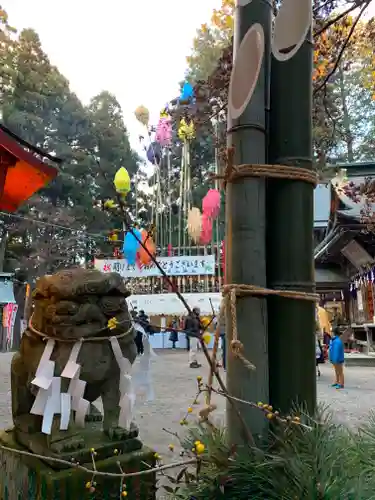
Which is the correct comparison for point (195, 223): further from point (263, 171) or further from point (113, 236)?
point (113, 236)

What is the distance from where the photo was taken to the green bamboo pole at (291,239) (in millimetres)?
1396

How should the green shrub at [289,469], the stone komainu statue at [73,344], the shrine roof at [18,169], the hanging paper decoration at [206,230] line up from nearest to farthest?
the green shrub at [289,469]
the stone komainu statue at [73,344]
the shrine roof at [18,169]
the hanging paper decoration at [206,230]

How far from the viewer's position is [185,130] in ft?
15.0

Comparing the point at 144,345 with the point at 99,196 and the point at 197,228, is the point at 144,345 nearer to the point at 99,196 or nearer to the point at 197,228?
the point at 197,228

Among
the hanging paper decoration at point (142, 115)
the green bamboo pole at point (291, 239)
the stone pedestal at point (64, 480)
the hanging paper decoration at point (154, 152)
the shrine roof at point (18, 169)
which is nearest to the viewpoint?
the green bamboo pole at point (291, 239)

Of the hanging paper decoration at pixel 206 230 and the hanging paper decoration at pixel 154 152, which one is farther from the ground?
the hanging paper decoration at pixel 154 152

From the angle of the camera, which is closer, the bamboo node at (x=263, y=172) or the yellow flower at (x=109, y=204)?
the yellow flower at (x=109, y=204)

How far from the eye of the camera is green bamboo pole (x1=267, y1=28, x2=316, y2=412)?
1.40m

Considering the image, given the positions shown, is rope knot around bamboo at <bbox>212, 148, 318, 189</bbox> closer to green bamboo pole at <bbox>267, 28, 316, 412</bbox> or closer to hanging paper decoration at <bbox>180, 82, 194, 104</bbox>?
green bamboo pole at <bbox>267, 28, 316, 412</bbox>

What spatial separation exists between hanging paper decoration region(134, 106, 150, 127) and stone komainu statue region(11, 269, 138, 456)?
36.8 feet

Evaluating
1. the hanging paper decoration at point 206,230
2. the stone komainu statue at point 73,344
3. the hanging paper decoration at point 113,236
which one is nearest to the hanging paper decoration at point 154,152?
the hanging paper decoration at point 206,230

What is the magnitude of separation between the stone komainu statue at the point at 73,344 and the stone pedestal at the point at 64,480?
3.3 inches

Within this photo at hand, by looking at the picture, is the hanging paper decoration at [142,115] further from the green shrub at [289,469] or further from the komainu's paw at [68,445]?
the green shrub at [289,469]

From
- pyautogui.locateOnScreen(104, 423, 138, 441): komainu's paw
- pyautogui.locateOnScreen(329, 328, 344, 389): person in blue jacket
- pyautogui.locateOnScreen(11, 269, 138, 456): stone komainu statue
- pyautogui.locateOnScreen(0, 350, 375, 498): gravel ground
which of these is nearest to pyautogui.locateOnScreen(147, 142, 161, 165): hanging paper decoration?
pyautogui.locateOnScreen(0, 350, 375, 498): gravel ground
